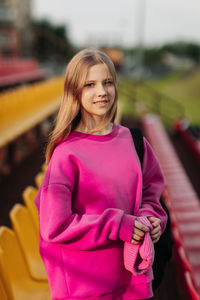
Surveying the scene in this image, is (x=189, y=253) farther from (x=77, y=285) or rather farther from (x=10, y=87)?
(x=10, y=87)

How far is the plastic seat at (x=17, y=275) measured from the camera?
183 centimetres

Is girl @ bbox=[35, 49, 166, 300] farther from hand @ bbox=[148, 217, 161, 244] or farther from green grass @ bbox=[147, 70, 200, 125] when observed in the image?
green grass @ bbox=[147, 70, 200, 125]

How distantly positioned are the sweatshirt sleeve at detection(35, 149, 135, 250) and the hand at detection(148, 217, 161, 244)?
0.30ft

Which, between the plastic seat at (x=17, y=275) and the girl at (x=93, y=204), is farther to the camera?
the plastic seat at (x=17, y=275)

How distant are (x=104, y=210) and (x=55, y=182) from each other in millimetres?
184

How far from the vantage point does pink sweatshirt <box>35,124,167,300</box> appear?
112cm

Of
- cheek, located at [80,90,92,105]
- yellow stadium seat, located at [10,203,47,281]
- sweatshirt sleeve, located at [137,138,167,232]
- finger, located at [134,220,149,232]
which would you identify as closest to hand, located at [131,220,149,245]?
finger, located at [134,220,149,232]

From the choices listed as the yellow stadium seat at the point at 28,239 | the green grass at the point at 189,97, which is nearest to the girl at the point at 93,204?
the yellow stadium seat at the point at 28,239

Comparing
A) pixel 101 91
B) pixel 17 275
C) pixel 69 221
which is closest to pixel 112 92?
pixel 101 91

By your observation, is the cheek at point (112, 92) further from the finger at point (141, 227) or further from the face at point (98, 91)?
the finger at point (141, 227)

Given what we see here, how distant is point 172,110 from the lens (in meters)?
16.4

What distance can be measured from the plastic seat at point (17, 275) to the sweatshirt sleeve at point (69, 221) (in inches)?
29.1

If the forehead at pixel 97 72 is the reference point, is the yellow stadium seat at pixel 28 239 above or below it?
below

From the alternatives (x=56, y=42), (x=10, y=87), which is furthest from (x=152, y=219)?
(x=56, y=42)
